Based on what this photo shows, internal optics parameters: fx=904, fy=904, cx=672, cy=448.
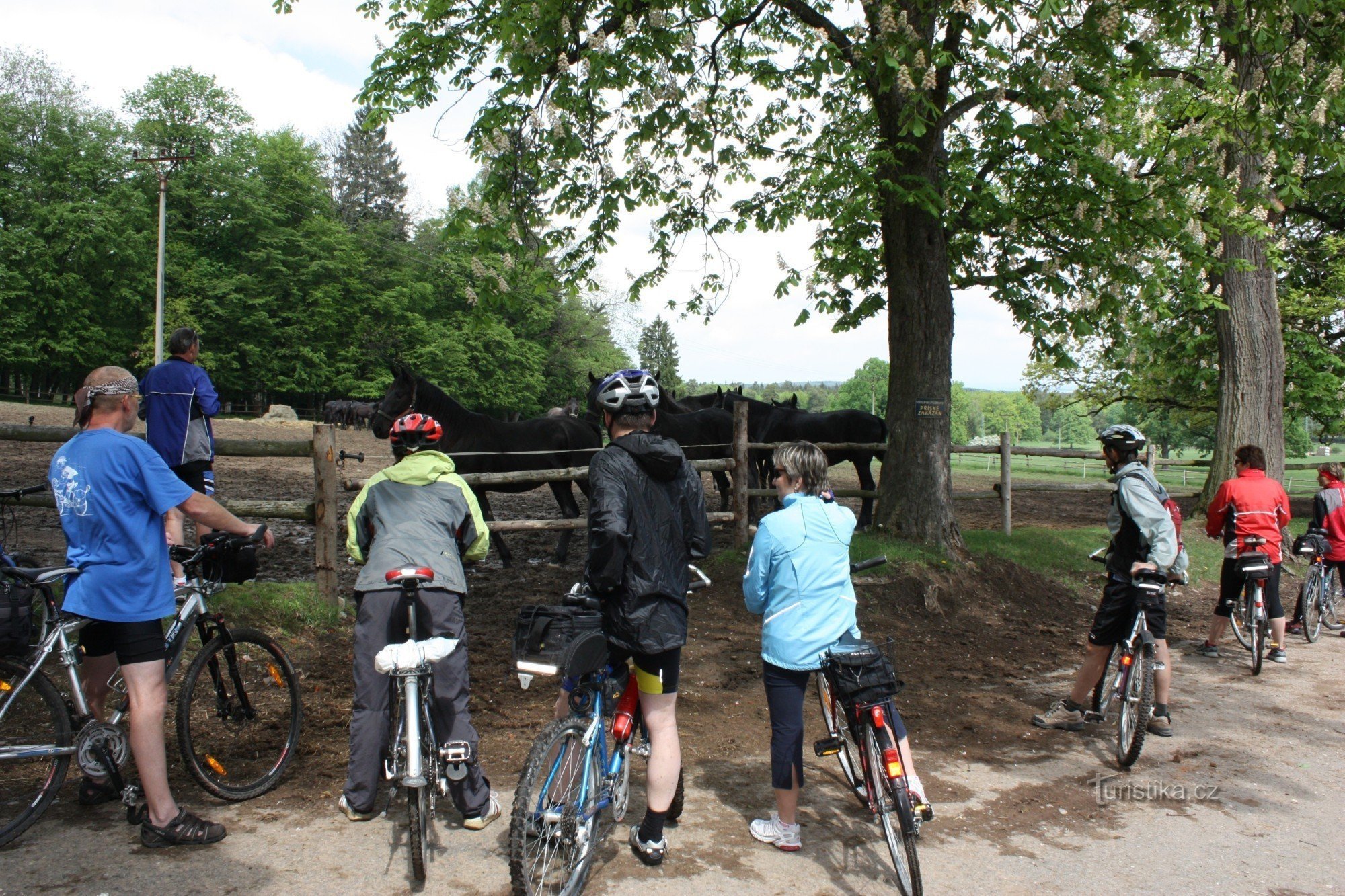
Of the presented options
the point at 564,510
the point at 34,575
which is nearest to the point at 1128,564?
the point at 34,575

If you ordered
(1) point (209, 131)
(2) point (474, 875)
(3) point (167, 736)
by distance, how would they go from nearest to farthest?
(2) point (474, 875), (3) point (167, 736), (1) point (209, 131)

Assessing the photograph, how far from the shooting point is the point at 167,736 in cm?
469

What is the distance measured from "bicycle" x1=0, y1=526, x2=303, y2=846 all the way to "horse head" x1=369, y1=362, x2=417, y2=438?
4.93 meters

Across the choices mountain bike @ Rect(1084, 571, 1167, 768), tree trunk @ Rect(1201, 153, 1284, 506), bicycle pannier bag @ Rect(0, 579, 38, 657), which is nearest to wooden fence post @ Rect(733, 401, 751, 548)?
mountain bike @ Rect(1084, 571, 1167, 768)

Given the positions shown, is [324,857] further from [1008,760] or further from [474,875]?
[1008,760]

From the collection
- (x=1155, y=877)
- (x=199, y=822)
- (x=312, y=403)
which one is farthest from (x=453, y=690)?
(x=312, y=403)

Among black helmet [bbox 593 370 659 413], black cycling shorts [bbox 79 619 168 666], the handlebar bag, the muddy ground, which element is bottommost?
the muddy ground

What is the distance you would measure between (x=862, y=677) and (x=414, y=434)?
2.14 metres

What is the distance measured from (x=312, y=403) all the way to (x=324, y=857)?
47706 mm

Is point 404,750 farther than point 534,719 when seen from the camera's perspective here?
No

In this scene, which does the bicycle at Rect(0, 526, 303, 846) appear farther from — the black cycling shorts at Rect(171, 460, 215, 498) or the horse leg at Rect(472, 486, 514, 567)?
the horse leg at Rect(472, 486, 514, 567)

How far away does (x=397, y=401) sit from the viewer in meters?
9.56

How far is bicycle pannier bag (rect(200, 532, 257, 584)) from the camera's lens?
4.06 meters

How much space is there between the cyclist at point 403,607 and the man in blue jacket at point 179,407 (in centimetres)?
291
